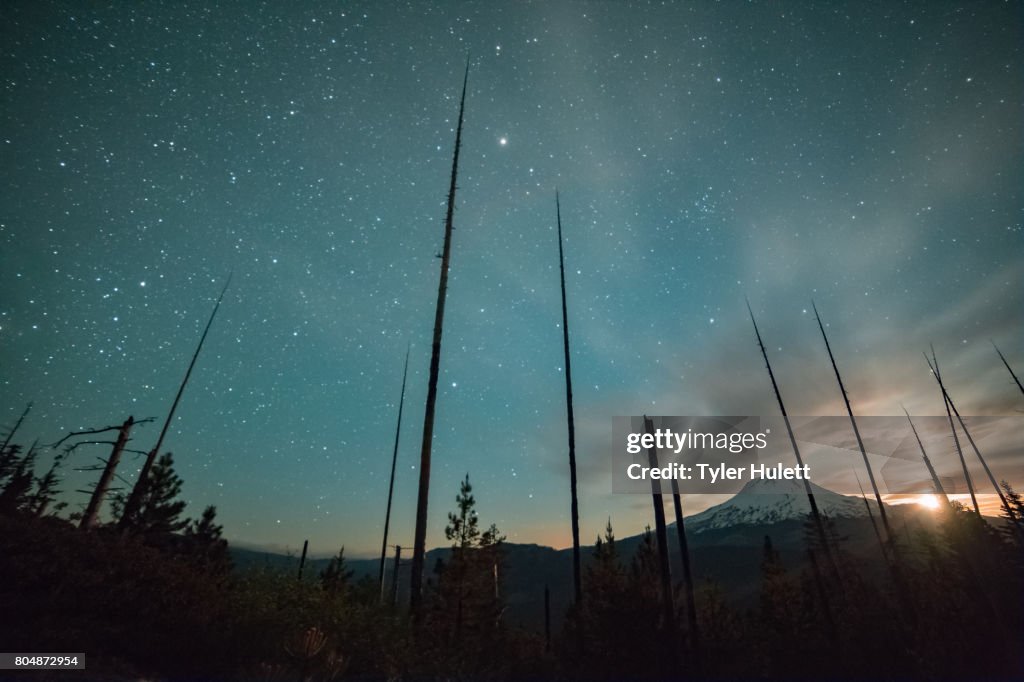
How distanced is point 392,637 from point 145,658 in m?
4.62

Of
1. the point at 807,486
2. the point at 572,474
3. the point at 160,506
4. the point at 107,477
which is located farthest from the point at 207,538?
the point at 807,486

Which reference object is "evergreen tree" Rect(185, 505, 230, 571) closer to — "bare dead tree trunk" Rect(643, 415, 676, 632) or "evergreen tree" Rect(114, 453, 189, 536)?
"evergreen tree" Rect(114, 453, 189, 536)

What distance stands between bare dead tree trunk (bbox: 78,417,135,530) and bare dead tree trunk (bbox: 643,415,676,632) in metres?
20.2

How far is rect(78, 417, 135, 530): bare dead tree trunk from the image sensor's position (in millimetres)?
15086

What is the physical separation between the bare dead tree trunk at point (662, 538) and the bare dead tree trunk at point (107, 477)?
2018 centimetres

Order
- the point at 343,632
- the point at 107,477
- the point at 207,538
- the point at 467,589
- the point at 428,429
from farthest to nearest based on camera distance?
the point at 207,538 < the point at 467,589 < the point at 107,477 < the point at 428,429 < the point at 343,632

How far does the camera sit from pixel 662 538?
1166 cm

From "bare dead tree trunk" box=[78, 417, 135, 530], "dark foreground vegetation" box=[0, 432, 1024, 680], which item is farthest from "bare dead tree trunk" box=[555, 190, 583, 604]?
"bare dead tree trunk" box=[78, 417, 135, 530]

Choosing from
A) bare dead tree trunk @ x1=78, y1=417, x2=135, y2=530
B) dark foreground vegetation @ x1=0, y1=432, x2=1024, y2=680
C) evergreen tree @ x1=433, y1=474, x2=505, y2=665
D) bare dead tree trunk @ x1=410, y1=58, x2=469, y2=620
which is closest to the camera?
dark foreground vegetation @ x1=0, y1=432, x2=1024, y2=680

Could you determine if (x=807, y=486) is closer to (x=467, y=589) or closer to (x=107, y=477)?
(x=467, y=589)

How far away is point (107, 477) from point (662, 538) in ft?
68.2

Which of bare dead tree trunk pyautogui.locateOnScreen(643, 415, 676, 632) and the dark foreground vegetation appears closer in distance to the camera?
the dark foreground vegetation

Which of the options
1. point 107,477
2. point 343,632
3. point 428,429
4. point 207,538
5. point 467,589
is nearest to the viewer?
point 343,632

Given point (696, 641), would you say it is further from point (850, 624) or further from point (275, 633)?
point (275, 633)
